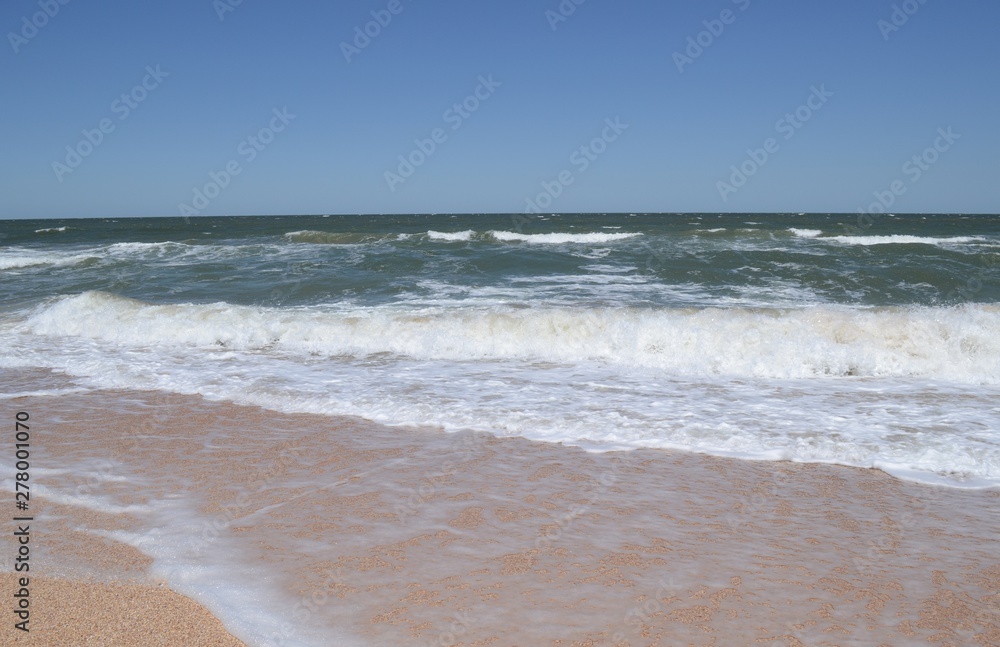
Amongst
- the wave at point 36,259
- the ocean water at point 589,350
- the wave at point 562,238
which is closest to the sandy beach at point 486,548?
the ocean water at point 589,350

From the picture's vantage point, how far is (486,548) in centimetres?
326

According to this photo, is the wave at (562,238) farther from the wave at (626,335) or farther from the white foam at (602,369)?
the wave at (626,335)

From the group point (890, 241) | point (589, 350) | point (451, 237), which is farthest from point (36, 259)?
point (890, 241)

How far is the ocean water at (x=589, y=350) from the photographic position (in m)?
5.43

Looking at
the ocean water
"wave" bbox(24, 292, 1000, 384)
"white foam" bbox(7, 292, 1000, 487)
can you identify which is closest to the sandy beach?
"white foam" bbox(7, 292, 1000, 487)

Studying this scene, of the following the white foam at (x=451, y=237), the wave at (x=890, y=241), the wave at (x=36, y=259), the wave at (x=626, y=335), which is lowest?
the wave at (x=626, y=335)

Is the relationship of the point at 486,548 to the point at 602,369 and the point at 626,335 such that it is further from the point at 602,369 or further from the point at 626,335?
the point at 626,335

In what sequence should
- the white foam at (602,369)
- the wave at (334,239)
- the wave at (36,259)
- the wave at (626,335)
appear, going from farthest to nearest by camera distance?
the wave at (334,239)
the wave at (36,259)
the wave at (626,335)
the white foam at (602,369)

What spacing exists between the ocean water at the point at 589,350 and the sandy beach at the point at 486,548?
0.74 meters

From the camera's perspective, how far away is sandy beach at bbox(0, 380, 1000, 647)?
261cm

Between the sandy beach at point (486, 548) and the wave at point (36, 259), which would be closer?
the sandy beach at point (486, 548)

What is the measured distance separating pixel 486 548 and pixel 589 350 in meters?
5.68

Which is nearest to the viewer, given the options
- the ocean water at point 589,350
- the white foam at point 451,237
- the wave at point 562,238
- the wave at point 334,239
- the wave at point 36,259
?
the ocean water at point 589,350

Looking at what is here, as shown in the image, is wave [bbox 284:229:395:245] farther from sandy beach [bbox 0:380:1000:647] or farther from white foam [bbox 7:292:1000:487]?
sandy beach [bbox 0:380:1000:647]
